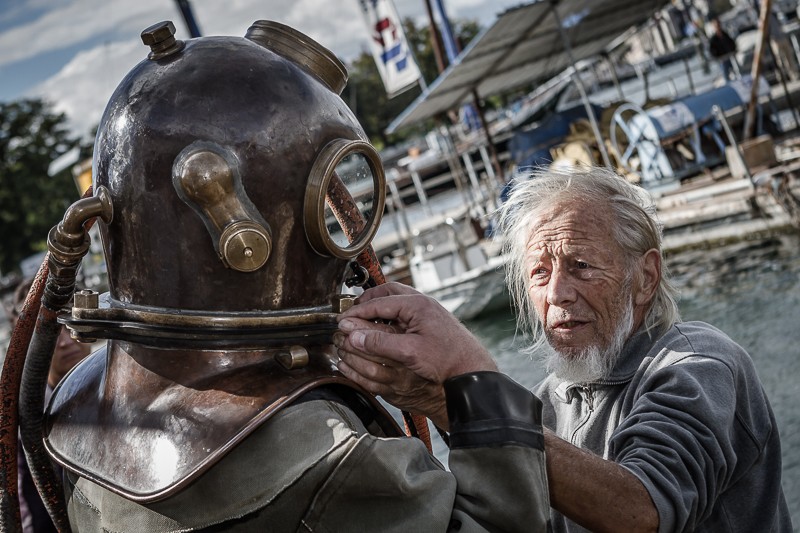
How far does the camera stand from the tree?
5547cm

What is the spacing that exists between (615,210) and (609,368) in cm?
48

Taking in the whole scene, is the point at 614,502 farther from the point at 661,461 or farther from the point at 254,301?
the point at 254,301

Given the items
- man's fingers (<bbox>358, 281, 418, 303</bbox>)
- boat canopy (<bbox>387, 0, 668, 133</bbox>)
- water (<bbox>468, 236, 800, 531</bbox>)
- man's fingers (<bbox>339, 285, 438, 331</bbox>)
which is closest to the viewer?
man's fingers (<bbox>339, 285, 438, 331</bbox>)

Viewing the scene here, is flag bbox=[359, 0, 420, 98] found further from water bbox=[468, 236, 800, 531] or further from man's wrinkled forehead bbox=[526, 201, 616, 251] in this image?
man's wrinkled forehead bbox=[526, 201, 616, 251]

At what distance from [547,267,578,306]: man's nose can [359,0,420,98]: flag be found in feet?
53.4

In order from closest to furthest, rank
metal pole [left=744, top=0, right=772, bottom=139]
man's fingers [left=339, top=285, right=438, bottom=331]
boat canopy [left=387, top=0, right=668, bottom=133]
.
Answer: man's fingers [left=339, top=285, right=438, bottom=331]
metal pole [left=744, top=0, right=772, bottom=139]
boat canopy [left=387, top=0, right=668, bottom=133]

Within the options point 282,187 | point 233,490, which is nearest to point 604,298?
point 282,187

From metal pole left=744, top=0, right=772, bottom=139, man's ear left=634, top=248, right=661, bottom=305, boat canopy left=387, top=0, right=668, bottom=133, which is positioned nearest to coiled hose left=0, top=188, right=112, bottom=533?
man's ear left=634, top=248, right=661, bottom=305

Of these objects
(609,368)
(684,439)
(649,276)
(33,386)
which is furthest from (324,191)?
(649,276)

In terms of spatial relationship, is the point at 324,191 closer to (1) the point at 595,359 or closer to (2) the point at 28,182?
(1) the point at 595,359

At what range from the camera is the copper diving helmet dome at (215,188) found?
4.83ft

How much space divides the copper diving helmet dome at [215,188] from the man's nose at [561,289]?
3.23ft

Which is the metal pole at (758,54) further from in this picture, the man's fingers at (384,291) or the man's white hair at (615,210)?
the man's fingers at (384,291)

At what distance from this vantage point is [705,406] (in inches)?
78.1
